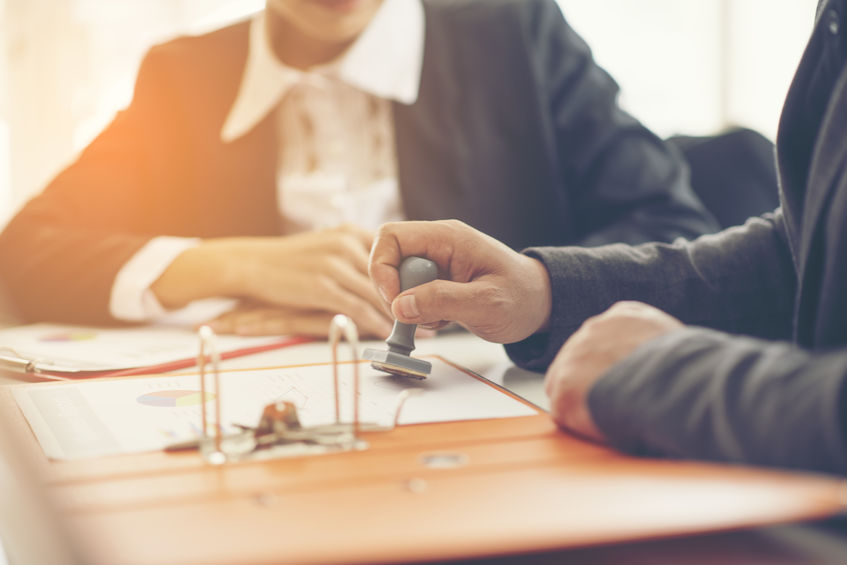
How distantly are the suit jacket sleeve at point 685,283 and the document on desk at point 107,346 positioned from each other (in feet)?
0.97

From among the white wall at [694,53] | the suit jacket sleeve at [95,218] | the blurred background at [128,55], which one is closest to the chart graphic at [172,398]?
the suit jacket sleeve at [95,218]

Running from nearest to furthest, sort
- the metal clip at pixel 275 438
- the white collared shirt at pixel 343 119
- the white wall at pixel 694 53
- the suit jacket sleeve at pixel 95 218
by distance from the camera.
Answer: the metal clip at pixel 275 438 < the suit jacket sleeve at pixel 95 218 < the white collared shirt at pixel 343 119 < the white wall at pixel 694 53

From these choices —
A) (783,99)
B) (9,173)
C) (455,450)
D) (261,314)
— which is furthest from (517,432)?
(9,173)

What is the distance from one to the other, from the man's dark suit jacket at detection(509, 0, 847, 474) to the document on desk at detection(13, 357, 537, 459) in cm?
11

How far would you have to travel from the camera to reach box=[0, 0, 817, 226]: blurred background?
1.74 meters

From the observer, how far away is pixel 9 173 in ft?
5.68

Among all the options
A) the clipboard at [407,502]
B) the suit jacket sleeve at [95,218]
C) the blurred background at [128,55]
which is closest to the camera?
the clipboard at [407,502]

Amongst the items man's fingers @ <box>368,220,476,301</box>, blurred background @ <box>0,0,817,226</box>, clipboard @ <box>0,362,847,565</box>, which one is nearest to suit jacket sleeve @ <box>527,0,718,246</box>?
man's fingers @ <box>368,220,476,301</box>

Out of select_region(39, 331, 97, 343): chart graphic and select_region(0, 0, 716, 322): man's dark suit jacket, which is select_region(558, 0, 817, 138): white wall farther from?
select_region(39, 331, 97, 343): chart graphic

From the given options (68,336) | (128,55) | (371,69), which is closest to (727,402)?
(68,336)

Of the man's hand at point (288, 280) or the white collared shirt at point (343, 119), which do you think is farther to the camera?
the white collared shirt at point (343, 119)

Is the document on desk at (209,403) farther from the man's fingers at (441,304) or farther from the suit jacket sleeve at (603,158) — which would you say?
the suit jacket sleeve at (603,158)

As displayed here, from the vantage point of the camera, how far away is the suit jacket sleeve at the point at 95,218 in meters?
0.92

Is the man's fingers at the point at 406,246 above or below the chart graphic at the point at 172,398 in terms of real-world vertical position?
above
